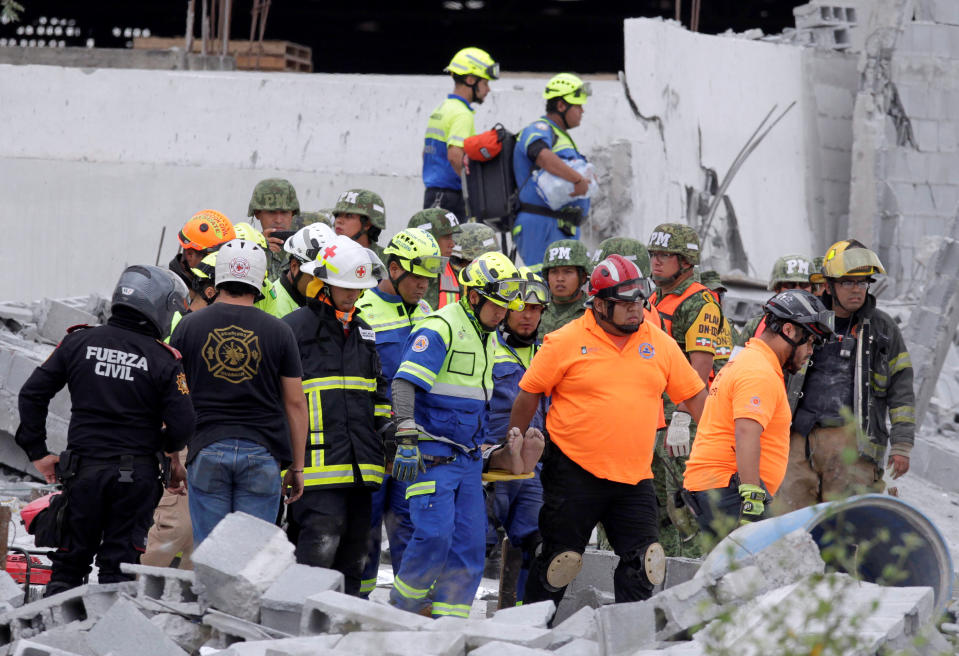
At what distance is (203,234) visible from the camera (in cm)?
754

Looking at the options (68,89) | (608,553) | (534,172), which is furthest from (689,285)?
(68,89)

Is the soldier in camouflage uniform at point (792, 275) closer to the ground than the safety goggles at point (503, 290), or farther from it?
farther from it

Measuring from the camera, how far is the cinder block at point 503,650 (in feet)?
16.1

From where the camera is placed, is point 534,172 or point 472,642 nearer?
point 472,642

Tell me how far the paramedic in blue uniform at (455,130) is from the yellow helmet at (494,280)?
371cm

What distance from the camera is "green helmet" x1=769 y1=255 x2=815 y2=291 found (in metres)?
9.05

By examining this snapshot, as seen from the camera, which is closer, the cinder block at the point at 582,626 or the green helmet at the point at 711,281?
the cinder block at the point at 582,626

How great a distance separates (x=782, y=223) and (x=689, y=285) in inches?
270

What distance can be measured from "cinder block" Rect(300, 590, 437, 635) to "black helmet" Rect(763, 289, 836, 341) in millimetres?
2191

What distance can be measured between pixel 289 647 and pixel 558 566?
1918 mm

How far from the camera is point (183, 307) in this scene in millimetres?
6617

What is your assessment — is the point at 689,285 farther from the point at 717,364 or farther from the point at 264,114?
the point at 264,114

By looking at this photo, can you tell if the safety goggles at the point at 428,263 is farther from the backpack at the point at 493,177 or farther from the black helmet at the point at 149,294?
the backpack at the point at 493,177

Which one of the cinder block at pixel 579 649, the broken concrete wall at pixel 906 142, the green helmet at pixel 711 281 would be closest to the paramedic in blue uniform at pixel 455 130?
the green helmet at pixel 711 281
